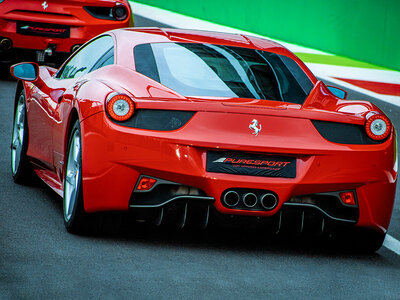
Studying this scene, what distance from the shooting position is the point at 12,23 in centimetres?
1249

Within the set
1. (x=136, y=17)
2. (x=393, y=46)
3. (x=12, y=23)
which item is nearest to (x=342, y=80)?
(x=393, y=46)

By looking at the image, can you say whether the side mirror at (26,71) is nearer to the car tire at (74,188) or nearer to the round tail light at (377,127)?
the car tire at (74,188)

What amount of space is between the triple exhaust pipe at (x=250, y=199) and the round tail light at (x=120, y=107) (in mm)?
708

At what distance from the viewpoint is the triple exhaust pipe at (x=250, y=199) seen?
552cm

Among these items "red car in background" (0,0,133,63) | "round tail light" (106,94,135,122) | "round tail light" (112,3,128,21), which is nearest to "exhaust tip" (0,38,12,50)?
"red car in background" (0,0,133,63)

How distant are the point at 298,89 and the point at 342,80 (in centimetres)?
975

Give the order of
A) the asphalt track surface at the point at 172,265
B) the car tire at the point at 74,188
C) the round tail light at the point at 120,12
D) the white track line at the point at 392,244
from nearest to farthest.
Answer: the asphalt track surface at the point at 172,265 → the car tire at the point at 74,188 → the white track line at the point at 392,244 → the round tail light at the point at 120,12

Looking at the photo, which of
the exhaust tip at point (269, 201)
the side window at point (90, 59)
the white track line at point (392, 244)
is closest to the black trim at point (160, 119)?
the exhaust tip at point (269, 201)

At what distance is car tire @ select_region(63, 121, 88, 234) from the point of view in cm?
573

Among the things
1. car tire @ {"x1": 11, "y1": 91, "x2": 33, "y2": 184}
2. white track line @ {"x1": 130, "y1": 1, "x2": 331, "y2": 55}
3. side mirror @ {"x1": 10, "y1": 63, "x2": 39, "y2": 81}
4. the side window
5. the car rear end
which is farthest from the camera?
white track line @ {"x1": 130, "y1": 1, "x2": 331, "y2": 55}

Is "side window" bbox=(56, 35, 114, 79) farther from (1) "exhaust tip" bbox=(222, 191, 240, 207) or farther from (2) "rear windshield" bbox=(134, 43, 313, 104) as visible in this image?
(1) "exhaust tip" bbox=(222, 191, 240, 207)

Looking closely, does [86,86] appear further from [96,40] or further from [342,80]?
[342,80]

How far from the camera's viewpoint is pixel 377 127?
5785 millimetres

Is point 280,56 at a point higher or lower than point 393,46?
higher
